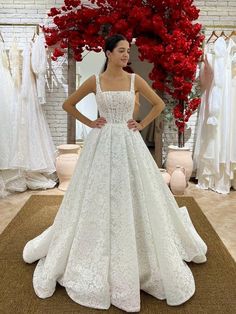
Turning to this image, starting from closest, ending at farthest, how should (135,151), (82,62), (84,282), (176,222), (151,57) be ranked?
(84,282) → (135,151) → (176,222) → (151,57) → (82,62)

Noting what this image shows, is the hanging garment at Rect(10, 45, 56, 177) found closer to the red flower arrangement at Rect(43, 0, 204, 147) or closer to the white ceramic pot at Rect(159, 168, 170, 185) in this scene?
the red flower arrangement at Rect(43, 0, 204, 147)

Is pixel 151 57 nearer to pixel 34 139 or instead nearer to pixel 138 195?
pixel 34 139

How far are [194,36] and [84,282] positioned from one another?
3.22m

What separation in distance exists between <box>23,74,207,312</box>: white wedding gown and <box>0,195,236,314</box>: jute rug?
0.05 metres

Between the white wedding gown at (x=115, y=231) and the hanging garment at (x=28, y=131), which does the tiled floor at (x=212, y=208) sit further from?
the white wedding gown at (x=115, y=231)

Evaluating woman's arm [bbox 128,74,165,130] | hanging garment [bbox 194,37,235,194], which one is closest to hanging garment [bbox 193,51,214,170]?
hanging garment [bbox 194,37,235,194]

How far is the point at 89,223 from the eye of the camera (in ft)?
6.70

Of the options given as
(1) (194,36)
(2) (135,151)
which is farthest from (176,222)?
(1) (194,36)

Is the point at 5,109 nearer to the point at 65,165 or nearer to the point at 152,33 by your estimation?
the point at 65,165

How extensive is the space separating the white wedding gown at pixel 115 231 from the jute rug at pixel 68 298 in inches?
2.0

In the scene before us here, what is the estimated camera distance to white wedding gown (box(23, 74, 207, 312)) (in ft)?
6.40

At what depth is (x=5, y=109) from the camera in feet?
13.2

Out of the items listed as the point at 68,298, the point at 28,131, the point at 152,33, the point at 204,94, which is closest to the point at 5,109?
the point at 28,131

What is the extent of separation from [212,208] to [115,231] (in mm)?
1938
